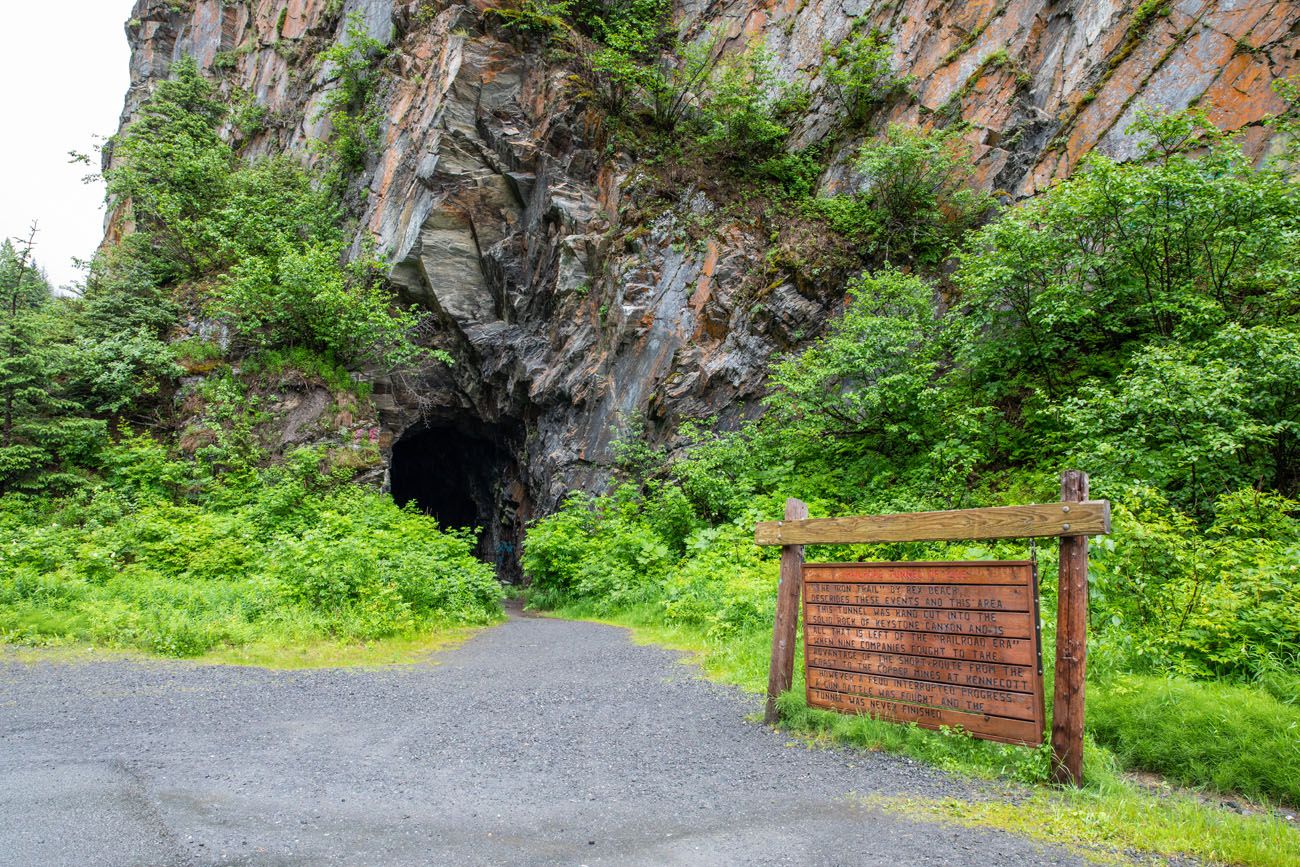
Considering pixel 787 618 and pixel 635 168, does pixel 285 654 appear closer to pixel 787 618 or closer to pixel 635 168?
pixel 787 618

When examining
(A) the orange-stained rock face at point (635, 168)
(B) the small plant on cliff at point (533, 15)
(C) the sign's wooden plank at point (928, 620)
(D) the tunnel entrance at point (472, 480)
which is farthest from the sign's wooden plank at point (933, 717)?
(B) the small plant on cliff at point (533, 15)

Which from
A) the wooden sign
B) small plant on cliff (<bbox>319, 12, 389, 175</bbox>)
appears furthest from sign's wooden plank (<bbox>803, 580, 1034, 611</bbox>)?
small plant on cliff (<bbox>319, 12, 389, 175</bbox>)

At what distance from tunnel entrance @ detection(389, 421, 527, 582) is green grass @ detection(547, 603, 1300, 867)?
55.7 feet

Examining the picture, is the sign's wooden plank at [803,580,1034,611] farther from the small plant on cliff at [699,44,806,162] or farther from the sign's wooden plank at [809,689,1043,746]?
the small plant on cliff at [699,44,806,162]

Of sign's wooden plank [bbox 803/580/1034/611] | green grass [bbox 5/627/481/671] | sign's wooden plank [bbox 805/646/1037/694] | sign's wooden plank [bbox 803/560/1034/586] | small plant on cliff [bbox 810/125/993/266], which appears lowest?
green grass [bbox 5/627/481/671]

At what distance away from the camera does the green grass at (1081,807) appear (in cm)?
310

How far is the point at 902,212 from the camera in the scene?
14633mm

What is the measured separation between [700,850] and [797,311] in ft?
44.0

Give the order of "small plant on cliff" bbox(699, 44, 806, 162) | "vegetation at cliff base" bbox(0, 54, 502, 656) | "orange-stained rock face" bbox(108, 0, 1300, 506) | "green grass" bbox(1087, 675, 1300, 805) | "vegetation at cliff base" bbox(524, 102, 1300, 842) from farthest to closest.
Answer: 1. "small plant on cliff" bbox(699, 44, 806, 162)
2. "orange-stained rock face" bbox(108, 0, 1300, 506)
3. "vegetation at cliff base" bbox(0, 54, 502, 656)
4. "vegetation at cliff base" bbox(524, 102, 1300, 842)
5. "green grass" bbox(1087, 675, 1300, 805)

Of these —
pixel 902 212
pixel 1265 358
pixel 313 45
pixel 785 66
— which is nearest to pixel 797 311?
pixel 902 212

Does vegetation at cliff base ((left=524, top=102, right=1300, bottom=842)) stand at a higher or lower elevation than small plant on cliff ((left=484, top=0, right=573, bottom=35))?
lower

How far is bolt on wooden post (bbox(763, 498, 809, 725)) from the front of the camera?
537 centimetres

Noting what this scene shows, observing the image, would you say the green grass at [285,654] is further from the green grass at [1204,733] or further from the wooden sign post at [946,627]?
the green grass at [1204,733]

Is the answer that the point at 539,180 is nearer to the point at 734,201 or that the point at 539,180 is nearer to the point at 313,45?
the point at 734,201
